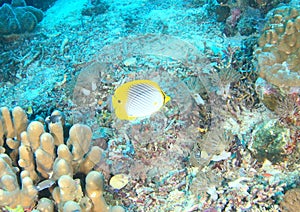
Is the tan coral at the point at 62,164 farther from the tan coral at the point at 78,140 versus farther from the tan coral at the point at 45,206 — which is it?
the tan coral at the point at 45,206

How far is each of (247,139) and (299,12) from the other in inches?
76.0

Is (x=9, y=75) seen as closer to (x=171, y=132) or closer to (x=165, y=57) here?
(x=165, y=57)

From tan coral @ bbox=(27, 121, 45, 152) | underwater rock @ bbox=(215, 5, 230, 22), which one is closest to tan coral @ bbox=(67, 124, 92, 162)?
tan coral @ bbox=(27, 121, 45, 152)

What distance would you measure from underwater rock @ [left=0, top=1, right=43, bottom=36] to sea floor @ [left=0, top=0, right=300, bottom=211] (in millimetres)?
358

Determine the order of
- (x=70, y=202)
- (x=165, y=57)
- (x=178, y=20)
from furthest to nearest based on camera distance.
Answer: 1. (x=178, y=20)
2. (x=165, y=57)
3. (x=70, y=202)

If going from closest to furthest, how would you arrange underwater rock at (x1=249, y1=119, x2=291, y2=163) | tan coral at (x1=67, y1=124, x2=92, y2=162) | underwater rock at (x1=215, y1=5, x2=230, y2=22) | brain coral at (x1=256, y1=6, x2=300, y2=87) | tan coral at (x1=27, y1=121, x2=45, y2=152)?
tan coral at (x1=27, y1=121, x2=45, y2=152) < tan coral at (x1=67, y1=124, x2=92, y2=162) < underwater rock at (x1=249, y1=119, x2=291, y2=163) < brain coral at (x1=256, y1=6, x2=300, y2=87) < underwater rock at (x1=215, y1=5, x2=230, y2=22)

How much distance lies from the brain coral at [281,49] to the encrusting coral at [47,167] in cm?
243

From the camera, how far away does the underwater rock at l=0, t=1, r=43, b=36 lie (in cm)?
848

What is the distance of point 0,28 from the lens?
27.7 feet

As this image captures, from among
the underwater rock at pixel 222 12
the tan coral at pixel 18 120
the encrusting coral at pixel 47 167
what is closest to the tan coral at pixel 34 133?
the encrusting coral at pixel 47 167

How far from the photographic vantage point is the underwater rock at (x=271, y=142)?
3303 millimetres

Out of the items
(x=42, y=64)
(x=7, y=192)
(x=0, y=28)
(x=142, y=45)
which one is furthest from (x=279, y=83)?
(x=0, y=28)

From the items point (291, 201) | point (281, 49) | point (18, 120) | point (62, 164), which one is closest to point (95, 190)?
point (62, 164)

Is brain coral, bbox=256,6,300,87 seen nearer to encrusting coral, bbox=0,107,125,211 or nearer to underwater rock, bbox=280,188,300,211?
underwater rock, bbox=280,188,300,211
